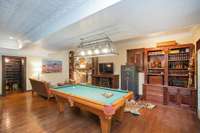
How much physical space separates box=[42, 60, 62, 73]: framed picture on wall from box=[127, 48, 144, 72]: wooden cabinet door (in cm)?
506

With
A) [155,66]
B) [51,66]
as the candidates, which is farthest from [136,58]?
[51,66]

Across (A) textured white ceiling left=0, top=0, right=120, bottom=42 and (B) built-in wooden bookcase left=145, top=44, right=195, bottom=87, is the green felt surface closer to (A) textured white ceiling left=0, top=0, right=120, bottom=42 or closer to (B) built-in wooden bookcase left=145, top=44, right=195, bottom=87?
(A) textured white ceiling left=0, top=0, right=120, bottom=42

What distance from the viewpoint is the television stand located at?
6262mm

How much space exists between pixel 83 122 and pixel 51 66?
578 centimetres

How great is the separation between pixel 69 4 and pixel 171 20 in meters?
2.00

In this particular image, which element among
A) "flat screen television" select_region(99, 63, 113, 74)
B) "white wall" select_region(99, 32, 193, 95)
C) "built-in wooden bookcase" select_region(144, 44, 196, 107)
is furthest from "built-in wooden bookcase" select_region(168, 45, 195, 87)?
"flat screen television" select_region(99, 63, 113, 74)

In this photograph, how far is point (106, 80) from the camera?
6.69 metres

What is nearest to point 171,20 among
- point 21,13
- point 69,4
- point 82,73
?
point 69,4

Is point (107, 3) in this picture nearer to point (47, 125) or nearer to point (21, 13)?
point (21, 13)

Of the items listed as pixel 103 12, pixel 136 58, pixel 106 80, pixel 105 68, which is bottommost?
pixel 106 80

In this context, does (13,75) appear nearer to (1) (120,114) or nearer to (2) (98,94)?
(2) (98,94)

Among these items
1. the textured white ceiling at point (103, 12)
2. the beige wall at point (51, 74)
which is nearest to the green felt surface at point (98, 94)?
the textured white ceiling at point (103, 12)

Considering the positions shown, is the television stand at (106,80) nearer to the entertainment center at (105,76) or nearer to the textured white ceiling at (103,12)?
the entertainment center at (105,76)

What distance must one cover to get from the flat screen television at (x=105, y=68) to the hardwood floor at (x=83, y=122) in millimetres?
3085
